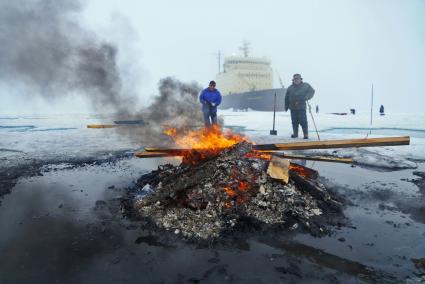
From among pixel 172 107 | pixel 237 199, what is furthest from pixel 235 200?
pixel 172 107

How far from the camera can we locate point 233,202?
4160 mm

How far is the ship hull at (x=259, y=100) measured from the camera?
41031mm

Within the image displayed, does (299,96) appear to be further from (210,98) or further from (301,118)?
(210,98)

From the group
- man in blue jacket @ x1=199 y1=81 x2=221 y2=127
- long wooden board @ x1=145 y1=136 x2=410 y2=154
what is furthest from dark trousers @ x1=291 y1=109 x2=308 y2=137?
long wooden board @ x1=145 y1=136 x2=410 y2=154

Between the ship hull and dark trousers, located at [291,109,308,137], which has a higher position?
the ship hull

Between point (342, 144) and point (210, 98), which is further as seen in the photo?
point (210, 98)

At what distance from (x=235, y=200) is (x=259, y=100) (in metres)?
39.8

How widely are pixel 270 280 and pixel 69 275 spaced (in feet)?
6.08

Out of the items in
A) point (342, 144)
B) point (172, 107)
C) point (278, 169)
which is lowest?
point (278, 169)

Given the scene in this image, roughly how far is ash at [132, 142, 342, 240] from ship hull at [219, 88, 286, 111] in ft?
114

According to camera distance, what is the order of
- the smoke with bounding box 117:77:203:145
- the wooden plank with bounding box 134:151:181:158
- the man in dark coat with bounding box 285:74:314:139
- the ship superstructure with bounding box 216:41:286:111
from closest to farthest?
the wooden plank with bounding box 134:151:181:158, the man in dark coat with bounding box 285:74:314:139, the smoke with bounding box 117:77:203:145, the ship superstructure with bounding box 216:41:286:111

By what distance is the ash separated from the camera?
12.2 feet

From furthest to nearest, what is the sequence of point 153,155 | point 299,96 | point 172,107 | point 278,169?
1. point 172,107
2. point 299,96
3. point 153,155
4. point 278,169

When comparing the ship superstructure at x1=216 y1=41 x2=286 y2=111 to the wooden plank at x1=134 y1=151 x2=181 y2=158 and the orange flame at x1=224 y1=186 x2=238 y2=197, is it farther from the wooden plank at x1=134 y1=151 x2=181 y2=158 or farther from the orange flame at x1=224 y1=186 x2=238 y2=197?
the orange flame at x1=224 y1=186 x2=238 y2=197
